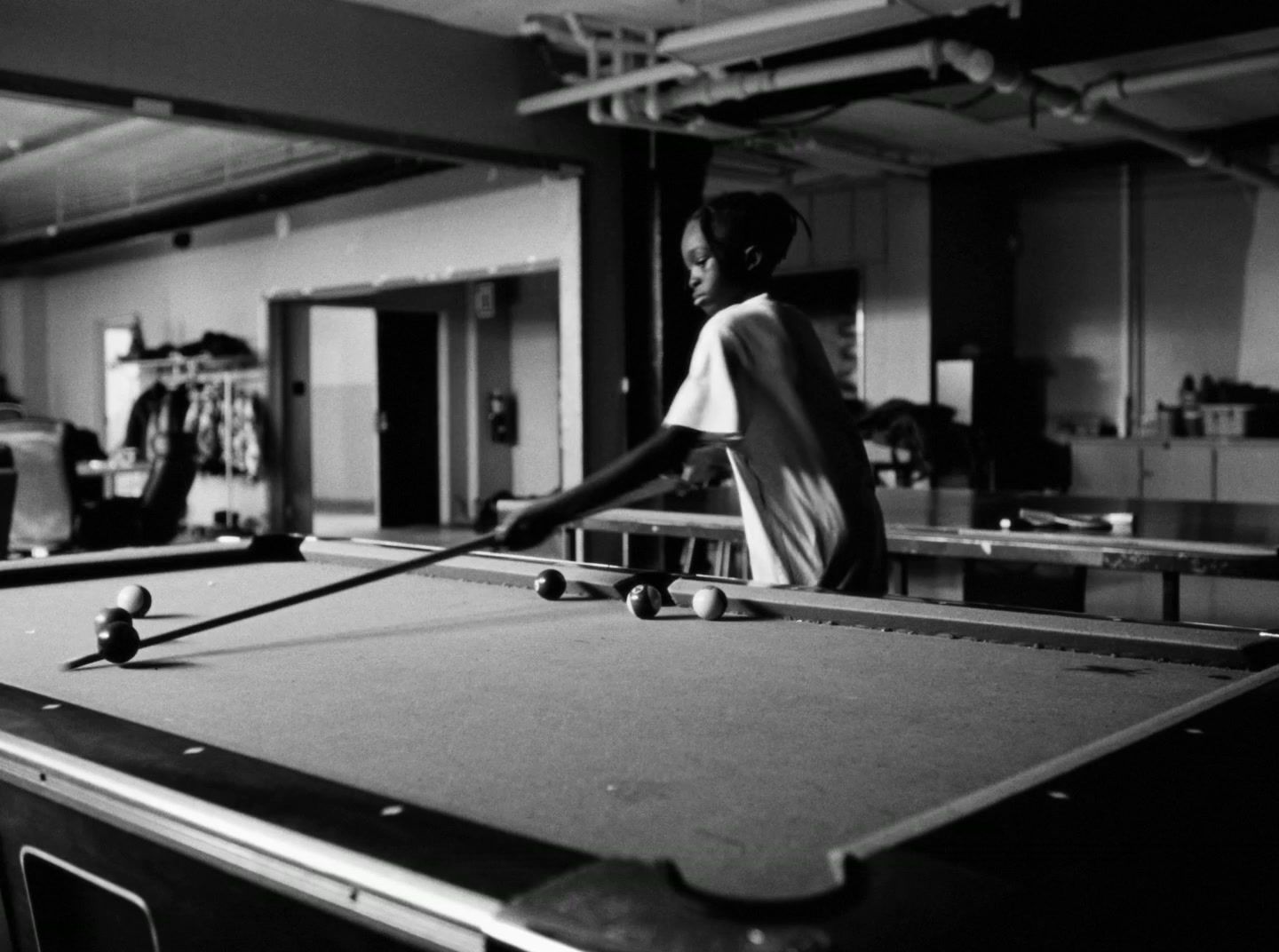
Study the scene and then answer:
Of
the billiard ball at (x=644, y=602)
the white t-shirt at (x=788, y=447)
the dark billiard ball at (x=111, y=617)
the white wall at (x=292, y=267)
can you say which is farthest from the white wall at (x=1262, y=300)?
the dark billiard ball at (x=111, y=617)

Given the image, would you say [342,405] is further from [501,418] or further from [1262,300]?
[1262,300]

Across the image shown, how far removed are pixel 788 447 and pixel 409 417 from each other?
9.49 m

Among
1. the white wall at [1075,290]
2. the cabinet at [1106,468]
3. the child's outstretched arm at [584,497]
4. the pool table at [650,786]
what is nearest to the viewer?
the pool table at [650,786]

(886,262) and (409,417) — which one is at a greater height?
(886,262)

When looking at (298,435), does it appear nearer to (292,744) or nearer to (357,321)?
→ (357,321)

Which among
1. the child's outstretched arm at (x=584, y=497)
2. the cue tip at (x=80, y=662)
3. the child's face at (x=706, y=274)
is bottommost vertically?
the cue tip at (x=80, y=662)

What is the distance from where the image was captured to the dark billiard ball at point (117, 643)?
5.89 ft

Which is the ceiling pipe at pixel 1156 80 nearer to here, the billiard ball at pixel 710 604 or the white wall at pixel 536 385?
the billiard ball at pixel 710 604

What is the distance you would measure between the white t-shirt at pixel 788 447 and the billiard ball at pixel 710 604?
0.99 ft

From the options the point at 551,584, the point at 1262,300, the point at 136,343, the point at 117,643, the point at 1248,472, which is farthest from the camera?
the point at 136,343

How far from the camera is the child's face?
2.57 m

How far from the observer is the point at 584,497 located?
2100mm

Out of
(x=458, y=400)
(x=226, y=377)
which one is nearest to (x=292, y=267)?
(x=226, y=377)

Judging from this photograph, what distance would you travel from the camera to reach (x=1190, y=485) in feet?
28.5
